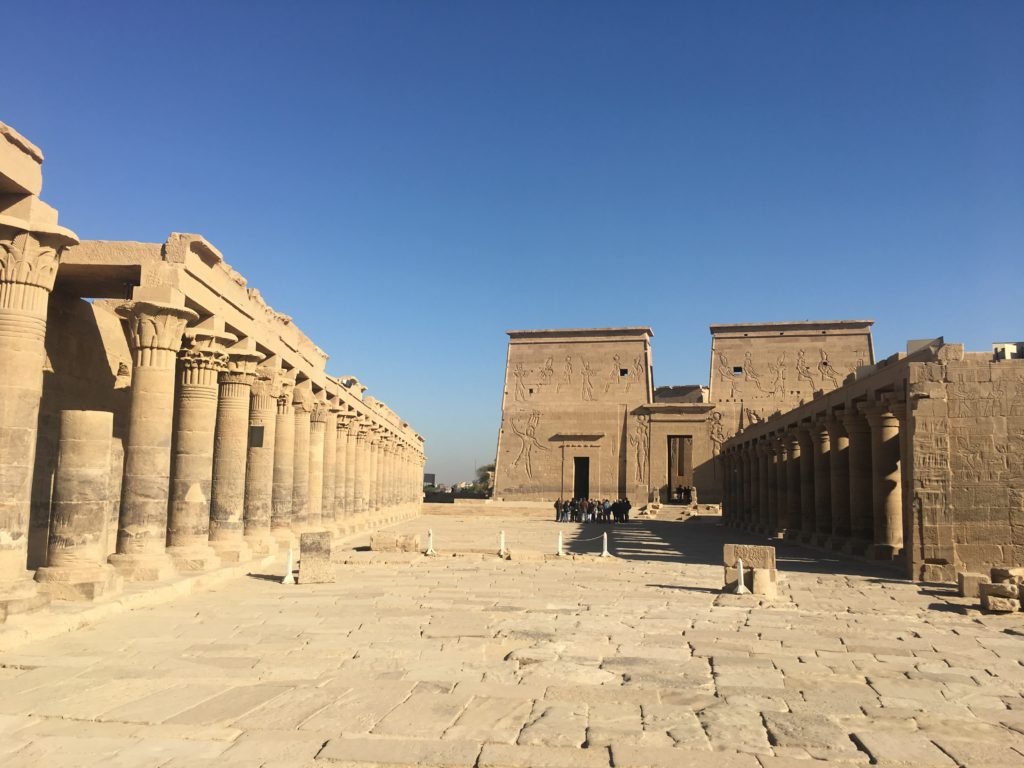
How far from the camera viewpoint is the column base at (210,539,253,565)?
40.1 ft

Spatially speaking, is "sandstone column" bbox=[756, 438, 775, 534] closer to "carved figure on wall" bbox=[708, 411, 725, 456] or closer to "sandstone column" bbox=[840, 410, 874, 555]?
"sandstone column" bbox=[840, 410, 874, 555]

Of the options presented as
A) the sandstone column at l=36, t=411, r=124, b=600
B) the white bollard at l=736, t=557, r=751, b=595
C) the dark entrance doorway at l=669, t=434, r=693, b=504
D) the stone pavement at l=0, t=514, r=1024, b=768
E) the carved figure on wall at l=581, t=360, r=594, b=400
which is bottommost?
the stone pavement at l=0, t=514, r=1024, b=768

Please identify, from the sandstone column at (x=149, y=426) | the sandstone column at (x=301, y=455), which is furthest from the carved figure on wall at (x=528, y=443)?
the sandstone column at (x=149, y=426)

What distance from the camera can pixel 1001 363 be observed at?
1307 cm

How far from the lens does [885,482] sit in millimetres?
16125

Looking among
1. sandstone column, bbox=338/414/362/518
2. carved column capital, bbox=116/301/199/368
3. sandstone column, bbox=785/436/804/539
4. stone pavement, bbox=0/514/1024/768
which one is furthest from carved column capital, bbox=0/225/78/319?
sandstone column, bbox=785/436/804/539

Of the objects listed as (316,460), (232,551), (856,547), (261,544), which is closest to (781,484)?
(856,547)

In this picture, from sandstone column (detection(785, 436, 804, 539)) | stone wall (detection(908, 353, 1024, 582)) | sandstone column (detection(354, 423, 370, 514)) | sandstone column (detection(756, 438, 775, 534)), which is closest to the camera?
stone wall (detection(908, 353, 1024, 582))

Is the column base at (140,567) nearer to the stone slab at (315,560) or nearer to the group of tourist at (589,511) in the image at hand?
the stone slab at (315,560)

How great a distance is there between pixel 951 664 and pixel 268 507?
37.5ft

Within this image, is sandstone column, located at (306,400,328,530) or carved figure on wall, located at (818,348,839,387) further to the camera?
carved figure on wall, located at (818,348,839,387)

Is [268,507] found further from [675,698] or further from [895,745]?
[895,745]

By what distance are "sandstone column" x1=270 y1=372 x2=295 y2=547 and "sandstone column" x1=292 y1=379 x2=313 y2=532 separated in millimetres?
907

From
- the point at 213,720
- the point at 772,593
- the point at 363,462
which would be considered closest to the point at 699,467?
the point at 363,462
